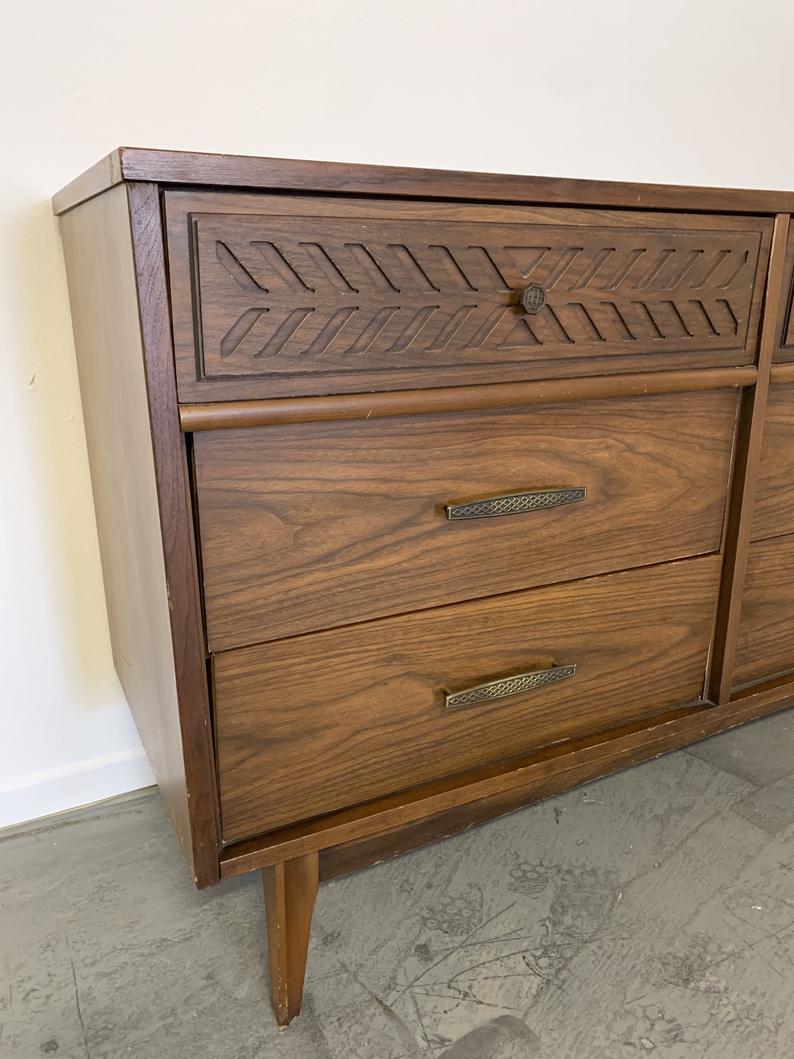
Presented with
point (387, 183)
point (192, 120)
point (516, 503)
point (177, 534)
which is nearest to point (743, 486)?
point (516, 503)

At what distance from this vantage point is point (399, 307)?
30.0 inches

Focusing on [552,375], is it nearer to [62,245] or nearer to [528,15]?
[62,245]

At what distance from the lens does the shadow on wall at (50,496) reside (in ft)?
3.66

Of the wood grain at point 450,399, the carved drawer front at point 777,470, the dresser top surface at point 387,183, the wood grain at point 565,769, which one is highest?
the dresser top surface at point 387,183

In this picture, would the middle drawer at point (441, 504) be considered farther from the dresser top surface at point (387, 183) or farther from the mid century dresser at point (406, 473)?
the dresser top surface at point (387, 183)

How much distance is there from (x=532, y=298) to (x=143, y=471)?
0.41 m

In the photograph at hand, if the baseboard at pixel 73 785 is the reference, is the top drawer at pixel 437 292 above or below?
above

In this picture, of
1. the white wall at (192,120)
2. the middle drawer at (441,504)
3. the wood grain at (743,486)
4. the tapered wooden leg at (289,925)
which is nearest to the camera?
the middle drawer at (441,504)

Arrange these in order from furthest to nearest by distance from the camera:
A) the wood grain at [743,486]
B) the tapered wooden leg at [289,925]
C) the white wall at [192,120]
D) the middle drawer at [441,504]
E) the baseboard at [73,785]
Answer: the baseboard at [73,785] < the white wall at [192,120] < the wood grain at [743,486] < the tapered wooden leg at [289,925] < the middle drawer at [441,504]

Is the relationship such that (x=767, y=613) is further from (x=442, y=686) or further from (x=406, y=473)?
(x=406, y=473)

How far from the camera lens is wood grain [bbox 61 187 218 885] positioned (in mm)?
675

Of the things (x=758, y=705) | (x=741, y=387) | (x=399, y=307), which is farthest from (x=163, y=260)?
(x=758, y=705)

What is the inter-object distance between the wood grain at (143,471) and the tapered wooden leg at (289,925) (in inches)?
3.7

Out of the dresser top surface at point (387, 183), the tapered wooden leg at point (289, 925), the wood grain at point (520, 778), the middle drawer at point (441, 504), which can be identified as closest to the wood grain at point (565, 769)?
the wood grain at point (520, 778)
